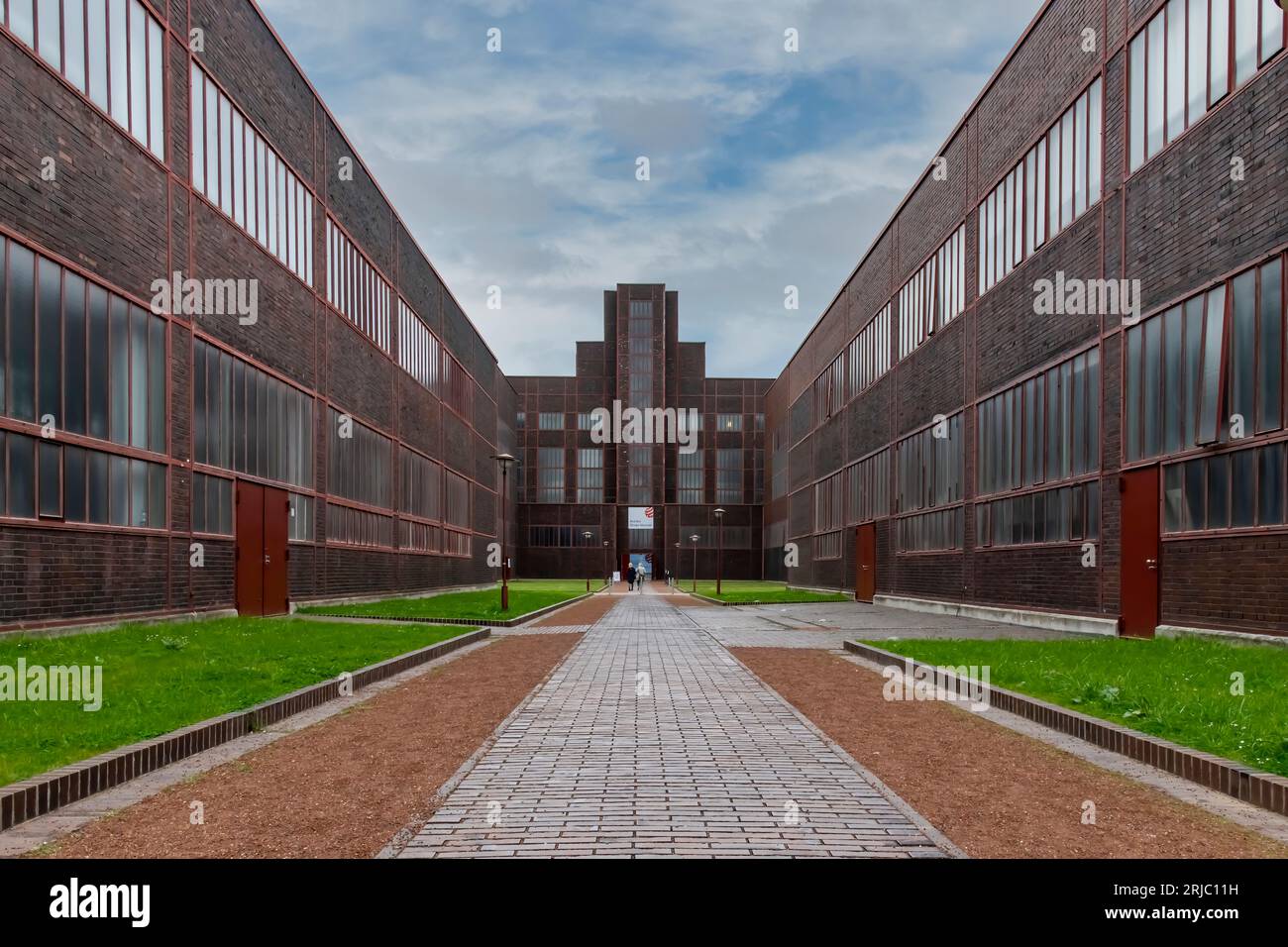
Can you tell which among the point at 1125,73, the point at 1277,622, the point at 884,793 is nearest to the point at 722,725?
the point at 884,793

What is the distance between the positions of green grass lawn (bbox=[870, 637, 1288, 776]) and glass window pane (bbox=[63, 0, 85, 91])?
16804 millimetres

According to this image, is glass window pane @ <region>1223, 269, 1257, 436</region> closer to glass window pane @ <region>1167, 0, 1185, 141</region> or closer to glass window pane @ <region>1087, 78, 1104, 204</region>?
glass window pane @ <region>1167, 0, 1185, 141</region>

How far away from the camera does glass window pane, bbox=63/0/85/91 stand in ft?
54.9

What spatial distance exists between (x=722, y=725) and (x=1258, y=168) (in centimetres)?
1316

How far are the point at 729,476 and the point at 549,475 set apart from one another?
16909mm

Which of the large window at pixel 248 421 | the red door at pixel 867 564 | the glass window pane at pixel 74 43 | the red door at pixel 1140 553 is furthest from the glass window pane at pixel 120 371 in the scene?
the red door at pixel 867 564

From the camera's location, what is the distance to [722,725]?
9273 millimetres

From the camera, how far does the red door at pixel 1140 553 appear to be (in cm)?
1894

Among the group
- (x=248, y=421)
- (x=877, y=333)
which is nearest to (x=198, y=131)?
(x=248, y=421)

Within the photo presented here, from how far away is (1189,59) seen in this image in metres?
17.9

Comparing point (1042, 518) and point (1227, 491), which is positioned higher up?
point (1227, 491)

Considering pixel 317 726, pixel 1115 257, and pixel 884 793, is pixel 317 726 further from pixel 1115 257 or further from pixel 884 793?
pixel 1115 257

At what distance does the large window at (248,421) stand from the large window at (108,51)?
491 centimetres

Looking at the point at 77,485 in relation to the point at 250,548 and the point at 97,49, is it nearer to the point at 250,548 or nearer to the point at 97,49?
the point at 97,49
